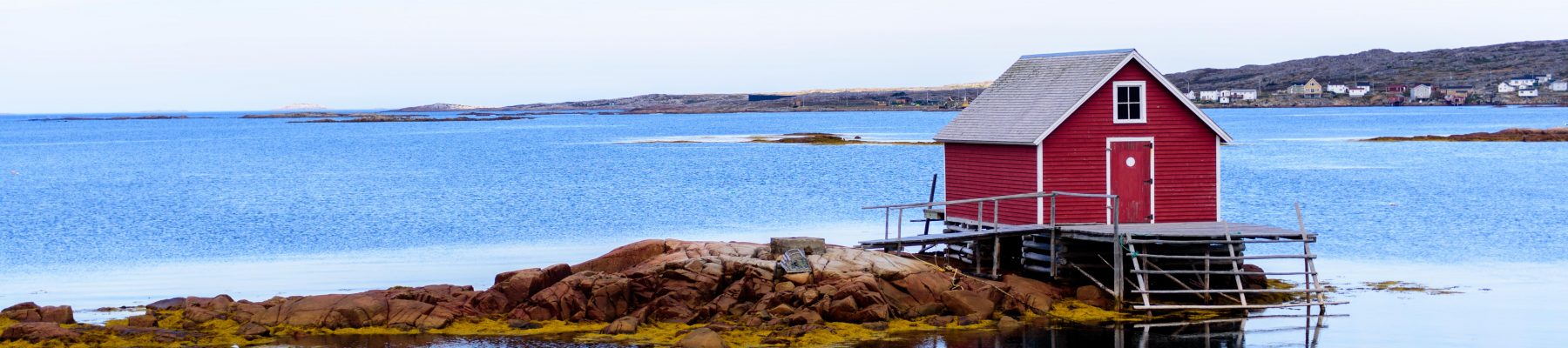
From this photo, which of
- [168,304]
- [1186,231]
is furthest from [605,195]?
[1186,231]

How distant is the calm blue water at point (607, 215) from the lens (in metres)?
29.1

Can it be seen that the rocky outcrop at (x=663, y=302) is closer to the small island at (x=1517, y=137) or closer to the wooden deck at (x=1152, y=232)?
the wooden deck at (x=1152, y=232)

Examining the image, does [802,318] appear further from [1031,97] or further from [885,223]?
[885,223]

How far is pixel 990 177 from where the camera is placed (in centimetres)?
2741

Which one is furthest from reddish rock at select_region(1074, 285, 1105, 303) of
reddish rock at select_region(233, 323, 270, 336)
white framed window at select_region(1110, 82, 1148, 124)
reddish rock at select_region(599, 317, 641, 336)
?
reddish rock at select_region(233, 323, 270, 336)

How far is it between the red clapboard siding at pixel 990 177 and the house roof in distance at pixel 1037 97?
27cm

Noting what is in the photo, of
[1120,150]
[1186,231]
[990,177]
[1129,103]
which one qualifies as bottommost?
[1186,231]

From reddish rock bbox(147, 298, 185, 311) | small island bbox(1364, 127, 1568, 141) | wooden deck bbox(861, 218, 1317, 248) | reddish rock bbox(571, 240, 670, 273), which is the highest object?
wooden deck bbox(861, 218, 1317, 248)

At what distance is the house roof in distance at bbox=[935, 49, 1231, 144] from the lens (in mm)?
26016

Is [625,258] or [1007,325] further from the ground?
[625,258]

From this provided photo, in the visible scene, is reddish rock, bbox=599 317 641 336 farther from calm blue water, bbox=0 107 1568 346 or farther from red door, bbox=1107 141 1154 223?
red door, bbox=1107 141 1154 223

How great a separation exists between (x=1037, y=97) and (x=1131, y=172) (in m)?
2.29

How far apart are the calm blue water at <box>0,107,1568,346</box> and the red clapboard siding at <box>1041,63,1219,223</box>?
300 centimetres

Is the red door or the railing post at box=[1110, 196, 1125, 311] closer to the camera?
the railing post at box=[1110, 196, 1125, 311]
